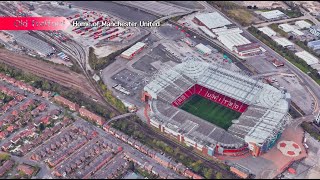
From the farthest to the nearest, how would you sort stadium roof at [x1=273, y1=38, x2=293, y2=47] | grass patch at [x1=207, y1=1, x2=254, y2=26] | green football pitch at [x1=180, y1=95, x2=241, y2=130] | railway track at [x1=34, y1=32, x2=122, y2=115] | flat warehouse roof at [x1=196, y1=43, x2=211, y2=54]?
grass patch at [x1=207, y1=1, x2=254, y2=26], stadium roof at [x1=273, y1=38, x2=293, y2=47], flat warehouse roof at [x1=196, y1=43, x2=211, y2=54], railway track at [x1=34, y1=32, x2=122, y2=115], green football pitch at [x1=180, y1=95, x2=241, y2=130]

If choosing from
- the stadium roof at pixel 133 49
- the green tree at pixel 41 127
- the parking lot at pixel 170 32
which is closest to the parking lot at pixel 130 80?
the stadium roof at pixel 133 49

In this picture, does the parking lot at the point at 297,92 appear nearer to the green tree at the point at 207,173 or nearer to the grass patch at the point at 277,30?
the grass patch at the point at 277,30

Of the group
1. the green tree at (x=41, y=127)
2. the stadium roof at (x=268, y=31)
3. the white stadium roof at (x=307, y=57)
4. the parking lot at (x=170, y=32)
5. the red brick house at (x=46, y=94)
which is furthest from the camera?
the stadium roof at (x=268, y=31)

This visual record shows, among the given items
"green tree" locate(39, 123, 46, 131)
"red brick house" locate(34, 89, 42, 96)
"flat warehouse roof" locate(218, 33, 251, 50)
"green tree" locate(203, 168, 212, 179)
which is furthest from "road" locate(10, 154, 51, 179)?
"flat warehouse roof" locate(218, 33, 251, 50)

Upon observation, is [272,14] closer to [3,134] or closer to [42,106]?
[42,106]

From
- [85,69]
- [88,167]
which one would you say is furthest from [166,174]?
[85,69]

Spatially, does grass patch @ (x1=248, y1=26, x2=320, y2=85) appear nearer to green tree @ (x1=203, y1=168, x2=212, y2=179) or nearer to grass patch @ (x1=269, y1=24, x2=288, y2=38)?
grass patch @ (x1=269, y1=24, x2=288, y2=38)
